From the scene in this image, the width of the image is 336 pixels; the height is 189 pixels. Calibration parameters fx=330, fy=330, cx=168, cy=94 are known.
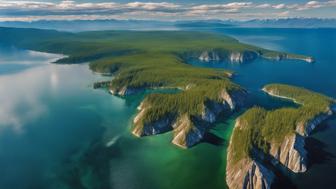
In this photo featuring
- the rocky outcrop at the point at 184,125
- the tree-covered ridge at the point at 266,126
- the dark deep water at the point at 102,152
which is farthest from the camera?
the rocky outcrop at the point at 184,125

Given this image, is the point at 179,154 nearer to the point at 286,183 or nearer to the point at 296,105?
the point at 286,183

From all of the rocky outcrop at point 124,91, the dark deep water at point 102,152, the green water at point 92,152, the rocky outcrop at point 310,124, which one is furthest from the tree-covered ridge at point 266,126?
the rocky outcrop at point 124,91

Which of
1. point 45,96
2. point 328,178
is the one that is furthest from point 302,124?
point 45,96

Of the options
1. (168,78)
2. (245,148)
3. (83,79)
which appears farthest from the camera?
(83,79)

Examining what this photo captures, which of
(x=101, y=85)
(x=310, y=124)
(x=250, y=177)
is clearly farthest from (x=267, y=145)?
(x=101, y=85)

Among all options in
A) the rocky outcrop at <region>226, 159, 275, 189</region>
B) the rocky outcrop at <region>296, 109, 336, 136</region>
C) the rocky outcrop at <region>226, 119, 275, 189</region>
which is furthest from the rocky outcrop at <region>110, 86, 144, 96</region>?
the rocky outcrop at <region>226, 159, 275, 189</region>

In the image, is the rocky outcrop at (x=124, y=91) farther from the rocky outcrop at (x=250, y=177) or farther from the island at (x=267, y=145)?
the rocky outcrop at (x=250, y=177)

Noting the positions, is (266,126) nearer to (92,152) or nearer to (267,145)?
(267,145)

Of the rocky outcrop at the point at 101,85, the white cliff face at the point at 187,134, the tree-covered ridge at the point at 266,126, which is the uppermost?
the tree-covered ridge at the point at 266,126
